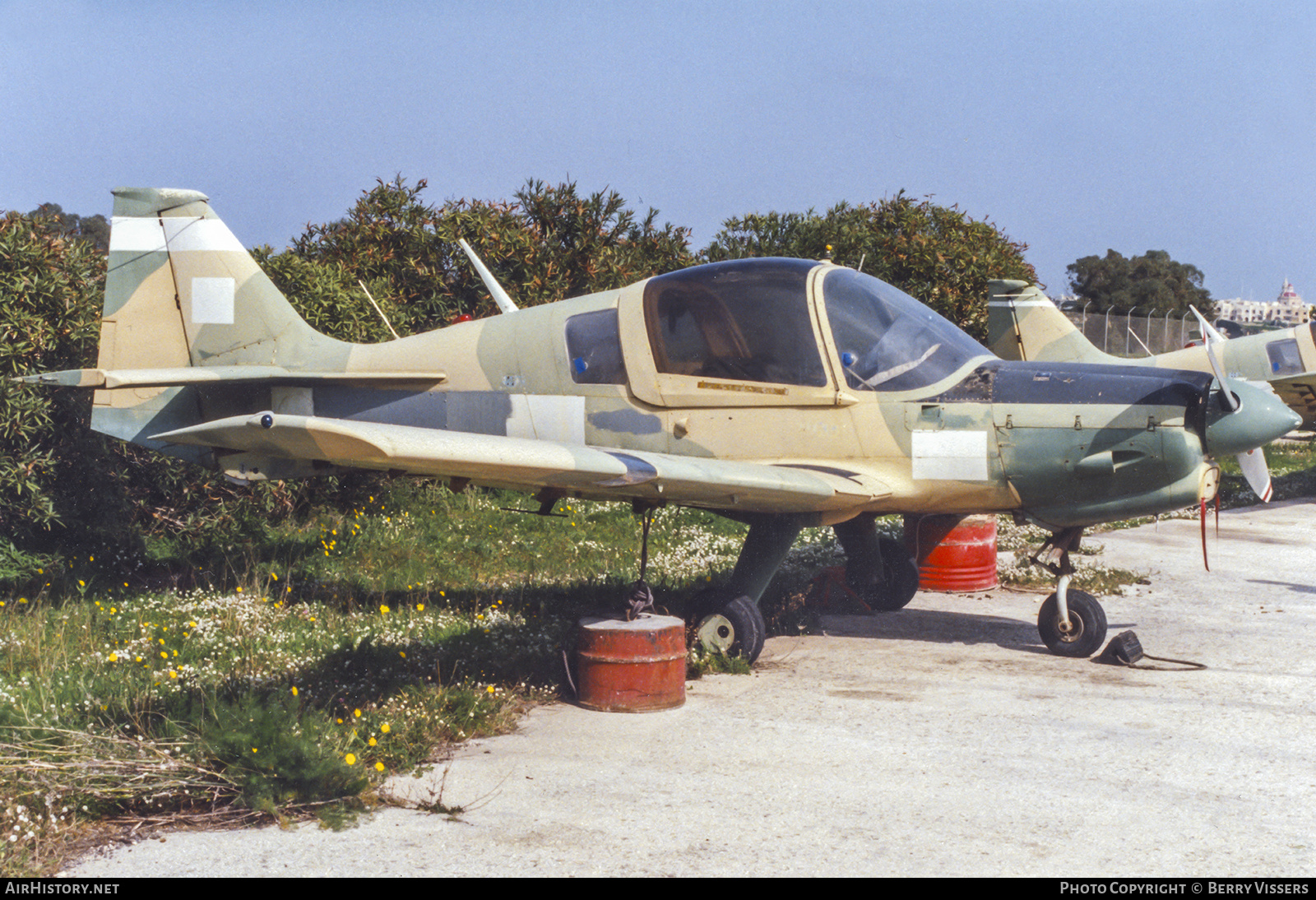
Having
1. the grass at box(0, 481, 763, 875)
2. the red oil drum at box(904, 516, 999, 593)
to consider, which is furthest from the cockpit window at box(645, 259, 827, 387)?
the red oil drum at box(904, 516, 999, 593)

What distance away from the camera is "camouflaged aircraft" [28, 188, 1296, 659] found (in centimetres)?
633

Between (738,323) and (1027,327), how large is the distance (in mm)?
8600

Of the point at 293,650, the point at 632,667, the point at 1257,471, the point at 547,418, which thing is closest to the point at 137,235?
the point at 547,418

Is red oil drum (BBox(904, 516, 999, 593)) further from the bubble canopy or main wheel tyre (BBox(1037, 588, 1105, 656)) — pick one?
the bubble canopy

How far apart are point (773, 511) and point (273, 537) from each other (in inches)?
216

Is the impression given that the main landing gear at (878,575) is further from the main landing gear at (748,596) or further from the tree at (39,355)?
the tree at (39,355)

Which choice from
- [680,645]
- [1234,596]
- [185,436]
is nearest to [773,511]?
[680,645]

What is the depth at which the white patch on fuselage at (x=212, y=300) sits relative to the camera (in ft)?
27.8

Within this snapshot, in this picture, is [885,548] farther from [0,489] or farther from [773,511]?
[0,489]

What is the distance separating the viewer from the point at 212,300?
849 cm

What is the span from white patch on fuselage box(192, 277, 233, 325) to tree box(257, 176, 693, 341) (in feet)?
14.1

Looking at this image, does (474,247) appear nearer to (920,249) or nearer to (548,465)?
(920,249)

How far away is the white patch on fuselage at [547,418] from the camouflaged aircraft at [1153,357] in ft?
25.5

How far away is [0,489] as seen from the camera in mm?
9078
